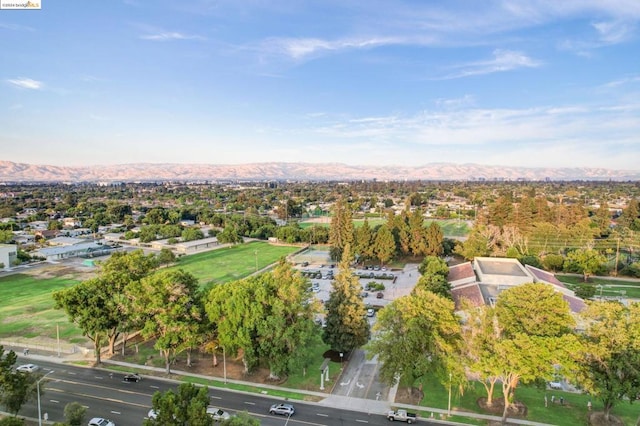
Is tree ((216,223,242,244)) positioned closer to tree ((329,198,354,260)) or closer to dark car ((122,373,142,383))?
tree ((329,198,354,260))

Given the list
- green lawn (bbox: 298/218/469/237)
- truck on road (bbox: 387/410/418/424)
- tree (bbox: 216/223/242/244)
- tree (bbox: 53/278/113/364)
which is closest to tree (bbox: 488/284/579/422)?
truck on road (bbox: 387/410/418/424)

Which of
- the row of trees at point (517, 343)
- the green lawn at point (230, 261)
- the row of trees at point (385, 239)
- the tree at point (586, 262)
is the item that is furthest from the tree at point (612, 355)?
the green lawn at point (230, 261)

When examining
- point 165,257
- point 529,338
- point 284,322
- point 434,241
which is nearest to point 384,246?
point 434,241

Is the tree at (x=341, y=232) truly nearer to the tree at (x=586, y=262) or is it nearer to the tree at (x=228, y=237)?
the tree at (x=228, y=237)

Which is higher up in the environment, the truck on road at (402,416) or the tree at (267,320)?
the tree at (267,320)

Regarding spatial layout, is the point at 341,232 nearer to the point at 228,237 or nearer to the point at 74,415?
the point at 228,237

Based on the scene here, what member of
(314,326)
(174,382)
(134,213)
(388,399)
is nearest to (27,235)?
(134,213)

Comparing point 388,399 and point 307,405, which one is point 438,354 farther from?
point 307,405
